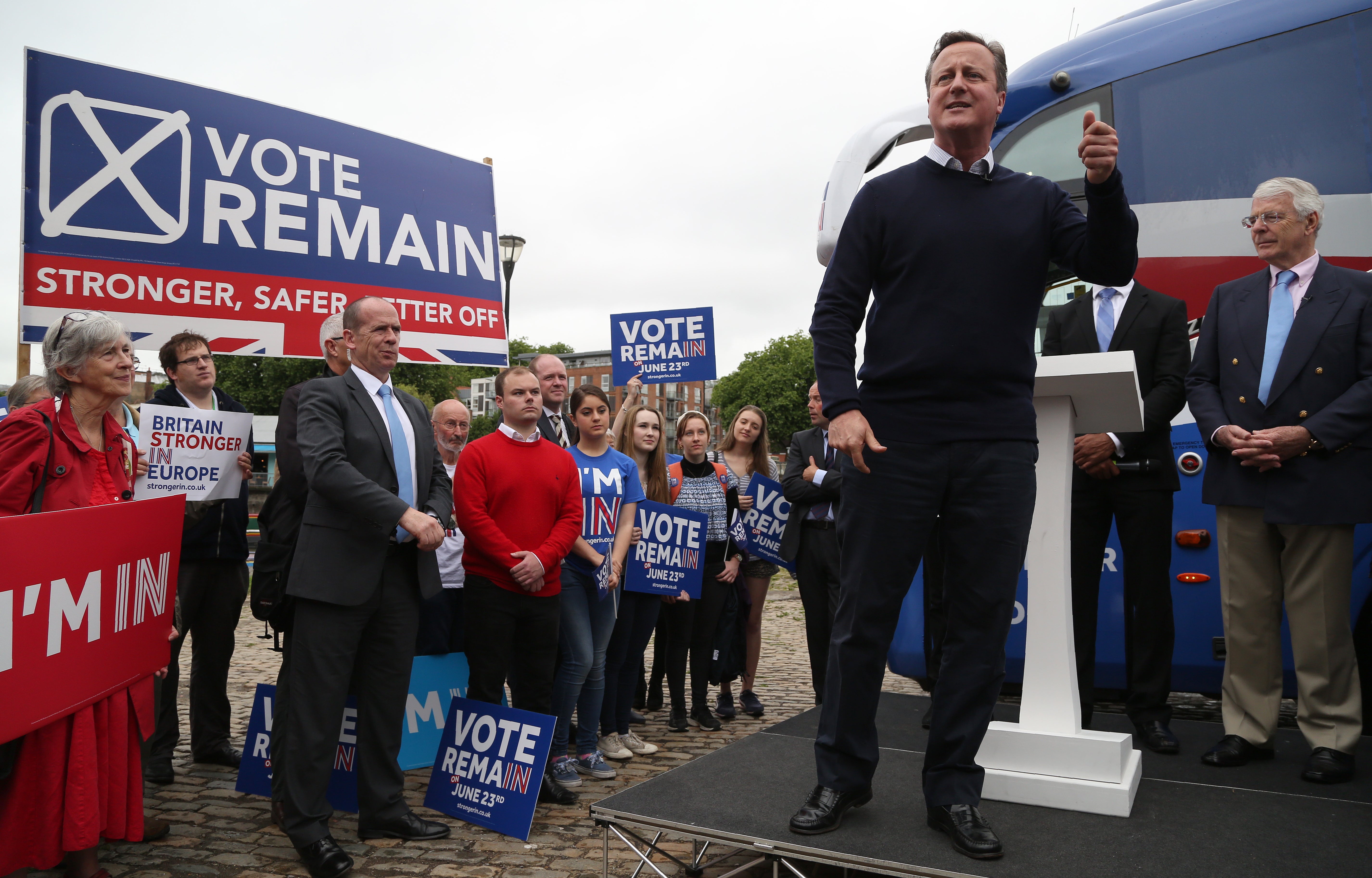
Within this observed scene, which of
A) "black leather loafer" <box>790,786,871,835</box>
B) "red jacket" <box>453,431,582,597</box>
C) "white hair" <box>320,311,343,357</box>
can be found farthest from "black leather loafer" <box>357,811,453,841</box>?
"white hair" <box>320,311,343,357</box>

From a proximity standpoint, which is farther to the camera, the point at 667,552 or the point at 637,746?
the point at 667,552

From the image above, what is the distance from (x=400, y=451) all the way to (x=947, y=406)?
2346mm

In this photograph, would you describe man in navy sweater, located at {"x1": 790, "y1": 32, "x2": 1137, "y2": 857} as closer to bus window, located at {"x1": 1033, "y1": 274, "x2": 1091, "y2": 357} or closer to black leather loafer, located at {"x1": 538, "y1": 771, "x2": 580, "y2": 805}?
black leather loafer, located at {"x1": 538, "y1": 771, "x2": 580, "y2": 805}

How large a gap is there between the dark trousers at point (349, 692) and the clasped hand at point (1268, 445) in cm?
351

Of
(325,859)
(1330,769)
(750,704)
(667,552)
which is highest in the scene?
(667,552)

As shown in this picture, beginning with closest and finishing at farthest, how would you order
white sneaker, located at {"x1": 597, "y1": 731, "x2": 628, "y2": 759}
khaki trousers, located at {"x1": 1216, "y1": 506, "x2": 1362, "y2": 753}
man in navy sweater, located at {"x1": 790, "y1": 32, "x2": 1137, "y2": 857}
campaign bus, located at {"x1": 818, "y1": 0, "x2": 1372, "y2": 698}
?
man in navy sweater, located at {"x1": 790, "y1": 32, "x2": 1137, "y2": 857}
khaki trousers, located at {"x1": 1216, "y1": 506, "x2": 1362, "y2": 753}
campaign bus, located at {"x1": 818, "y1": 0, "x2": 1372, "y2": 698}
white sneaker, located at {"x1": 597, "y1": 731, "x2": 628, "y2": 759}

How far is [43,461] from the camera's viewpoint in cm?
325

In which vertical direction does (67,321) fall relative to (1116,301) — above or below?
below

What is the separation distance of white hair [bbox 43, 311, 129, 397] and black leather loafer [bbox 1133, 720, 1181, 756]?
4.61 metres

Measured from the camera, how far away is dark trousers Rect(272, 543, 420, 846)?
354cm

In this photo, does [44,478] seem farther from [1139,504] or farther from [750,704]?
[750,704]

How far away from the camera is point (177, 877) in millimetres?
3367

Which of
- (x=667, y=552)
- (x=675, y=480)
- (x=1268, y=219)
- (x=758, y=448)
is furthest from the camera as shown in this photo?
(x=758, y=448)

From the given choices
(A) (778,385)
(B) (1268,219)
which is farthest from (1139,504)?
(A) (778,385)
